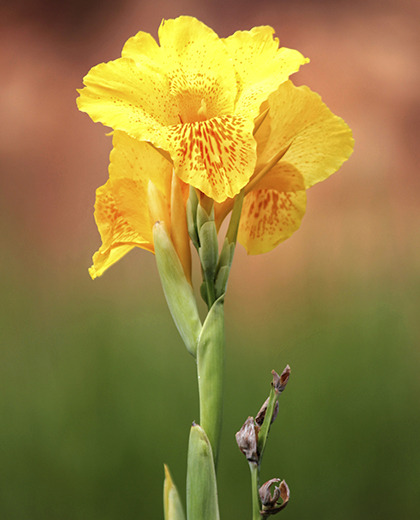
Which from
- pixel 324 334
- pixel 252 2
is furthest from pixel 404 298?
pixel 252 2

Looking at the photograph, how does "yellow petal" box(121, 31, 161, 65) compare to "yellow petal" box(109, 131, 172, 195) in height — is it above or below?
above

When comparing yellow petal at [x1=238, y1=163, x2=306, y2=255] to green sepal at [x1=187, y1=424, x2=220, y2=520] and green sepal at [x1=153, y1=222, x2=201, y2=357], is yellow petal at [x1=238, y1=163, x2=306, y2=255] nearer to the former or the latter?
green sepal at [x1=153, y1=222, x2=201, y2=357]

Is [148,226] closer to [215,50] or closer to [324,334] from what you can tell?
[215,50]

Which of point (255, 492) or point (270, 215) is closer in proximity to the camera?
point (255, 492)

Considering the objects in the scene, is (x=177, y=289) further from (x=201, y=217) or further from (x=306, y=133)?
(x=306, y=133)

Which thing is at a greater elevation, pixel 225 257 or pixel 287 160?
pixel 287 160

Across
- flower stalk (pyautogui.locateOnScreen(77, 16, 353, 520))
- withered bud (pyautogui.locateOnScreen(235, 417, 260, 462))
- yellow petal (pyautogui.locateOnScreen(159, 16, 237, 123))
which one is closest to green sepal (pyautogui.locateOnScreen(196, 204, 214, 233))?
flower stalk (pyautogui.locateOnScreen(77, 16, 353, 520))

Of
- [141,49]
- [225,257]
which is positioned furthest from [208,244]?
[141,49]
